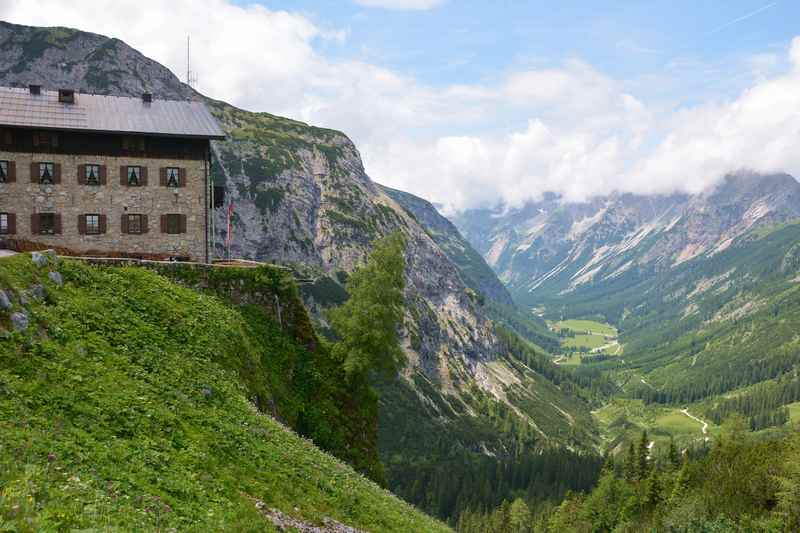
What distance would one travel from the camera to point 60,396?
70.8 feet

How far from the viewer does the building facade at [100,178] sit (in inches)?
1986

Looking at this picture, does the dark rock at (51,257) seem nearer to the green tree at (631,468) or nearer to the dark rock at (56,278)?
the dark rock at (56,278)

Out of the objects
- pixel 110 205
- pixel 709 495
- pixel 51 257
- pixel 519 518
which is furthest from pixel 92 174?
pixel 519 518

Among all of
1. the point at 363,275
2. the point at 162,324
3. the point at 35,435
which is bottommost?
the point at 35,435

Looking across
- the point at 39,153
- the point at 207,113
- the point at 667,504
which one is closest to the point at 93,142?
the point at 39,153

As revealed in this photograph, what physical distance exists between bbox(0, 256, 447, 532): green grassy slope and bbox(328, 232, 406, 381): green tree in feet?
46.1

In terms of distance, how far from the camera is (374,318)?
52.0m

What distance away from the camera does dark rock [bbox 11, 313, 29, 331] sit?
24.2 metres

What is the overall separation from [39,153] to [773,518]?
91.5 m

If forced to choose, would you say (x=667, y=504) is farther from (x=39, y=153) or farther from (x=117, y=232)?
(x=39, y=153)

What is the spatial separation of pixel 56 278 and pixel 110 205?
933 inches

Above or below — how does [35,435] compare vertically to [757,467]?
above

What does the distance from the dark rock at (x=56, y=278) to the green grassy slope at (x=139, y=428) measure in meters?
0.39

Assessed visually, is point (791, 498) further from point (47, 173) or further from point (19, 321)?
point (47, 173)
